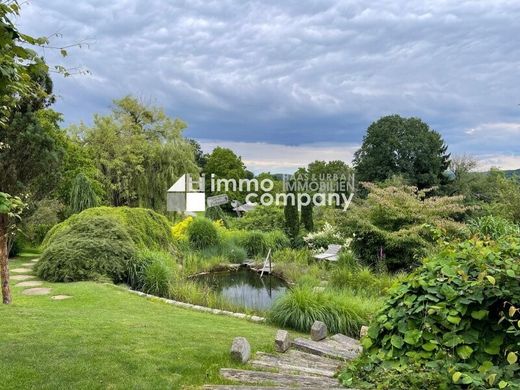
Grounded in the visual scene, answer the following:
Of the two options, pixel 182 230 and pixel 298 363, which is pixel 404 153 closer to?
pixel 182 230

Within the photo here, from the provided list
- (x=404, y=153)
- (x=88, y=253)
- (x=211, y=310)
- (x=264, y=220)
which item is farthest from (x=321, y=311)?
(x=404, y=153)

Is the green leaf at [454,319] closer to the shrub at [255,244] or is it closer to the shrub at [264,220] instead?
the shrub at [255,244]

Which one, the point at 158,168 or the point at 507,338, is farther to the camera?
the point at 158,168

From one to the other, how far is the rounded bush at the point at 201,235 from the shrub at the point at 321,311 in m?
7.95

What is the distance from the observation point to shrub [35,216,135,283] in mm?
9070

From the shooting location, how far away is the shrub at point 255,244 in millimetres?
14750

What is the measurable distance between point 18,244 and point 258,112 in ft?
29.5

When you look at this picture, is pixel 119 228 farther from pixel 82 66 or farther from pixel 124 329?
pixel 82 66

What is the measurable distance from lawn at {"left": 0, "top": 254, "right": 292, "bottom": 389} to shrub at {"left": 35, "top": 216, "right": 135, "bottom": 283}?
2411 millimetres

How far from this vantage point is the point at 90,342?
4.05 meters

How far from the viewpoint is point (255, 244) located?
48.6 ft

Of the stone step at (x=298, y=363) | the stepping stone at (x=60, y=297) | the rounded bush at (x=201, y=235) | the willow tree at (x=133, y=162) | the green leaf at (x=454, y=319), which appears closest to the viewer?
the green leaf at (x=454, y=319)

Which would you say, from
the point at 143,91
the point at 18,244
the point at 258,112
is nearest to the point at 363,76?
the point at 258,112

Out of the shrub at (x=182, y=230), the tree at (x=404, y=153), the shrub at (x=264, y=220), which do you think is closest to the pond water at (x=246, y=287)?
the shrub at (x=182, y=230)
